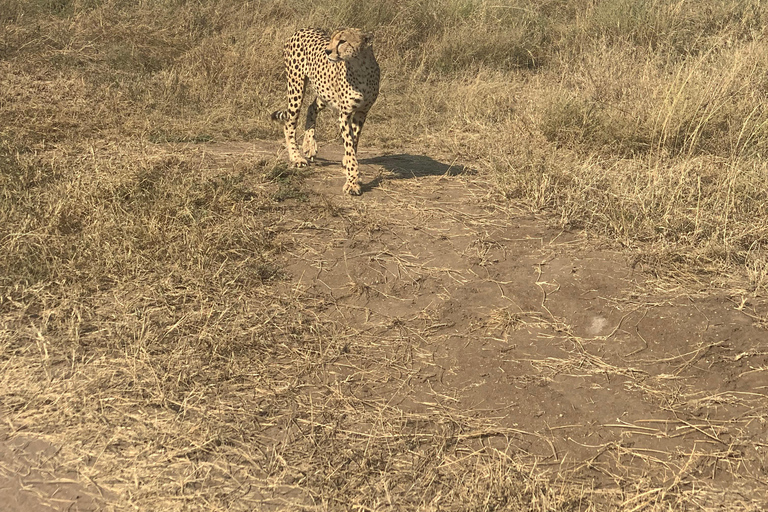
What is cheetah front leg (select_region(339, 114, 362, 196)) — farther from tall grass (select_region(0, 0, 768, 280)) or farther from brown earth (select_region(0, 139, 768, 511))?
tall grass (select_region(0, 0, 768, 280))

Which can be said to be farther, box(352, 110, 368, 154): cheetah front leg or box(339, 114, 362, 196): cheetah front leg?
box(352, 110, 368, 154): cheetah front leg

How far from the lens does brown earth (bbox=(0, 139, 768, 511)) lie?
270 cm

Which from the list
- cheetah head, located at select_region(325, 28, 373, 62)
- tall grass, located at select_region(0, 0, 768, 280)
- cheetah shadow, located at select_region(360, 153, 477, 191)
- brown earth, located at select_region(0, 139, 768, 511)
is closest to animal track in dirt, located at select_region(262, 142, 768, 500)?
brown earth, located at select_region(0, 139, 768, 511)

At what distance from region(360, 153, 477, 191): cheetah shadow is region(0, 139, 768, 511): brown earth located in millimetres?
781

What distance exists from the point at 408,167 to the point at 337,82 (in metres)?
1.00

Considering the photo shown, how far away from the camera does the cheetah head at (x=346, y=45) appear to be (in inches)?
186

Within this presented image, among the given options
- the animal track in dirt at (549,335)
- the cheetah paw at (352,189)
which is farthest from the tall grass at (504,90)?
the cheetah paw at (352,189)

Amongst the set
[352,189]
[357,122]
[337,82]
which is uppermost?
[337,82]

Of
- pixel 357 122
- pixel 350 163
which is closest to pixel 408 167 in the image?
pixel 357 122

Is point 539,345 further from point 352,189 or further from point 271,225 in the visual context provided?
point 352,189

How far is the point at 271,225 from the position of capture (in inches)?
171

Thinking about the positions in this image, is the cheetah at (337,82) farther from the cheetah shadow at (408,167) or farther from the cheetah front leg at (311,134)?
the cheetah shadow at (408,167)

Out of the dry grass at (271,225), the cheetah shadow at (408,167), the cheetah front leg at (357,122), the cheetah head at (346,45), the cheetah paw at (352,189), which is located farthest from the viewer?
the cheetah shadow at (408,167)

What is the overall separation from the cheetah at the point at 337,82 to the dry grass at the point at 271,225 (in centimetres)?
47
